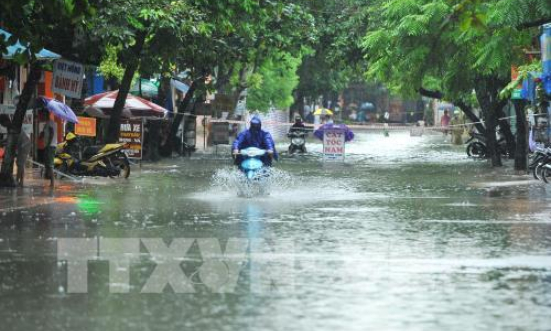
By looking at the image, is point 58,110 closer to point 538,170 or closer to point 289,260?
point 538,170

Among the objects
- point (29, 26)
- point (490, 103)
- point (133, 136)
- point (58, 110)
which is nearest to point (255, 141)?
point (29, 26)

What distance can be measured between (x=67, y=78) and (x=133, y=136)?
7830 mm

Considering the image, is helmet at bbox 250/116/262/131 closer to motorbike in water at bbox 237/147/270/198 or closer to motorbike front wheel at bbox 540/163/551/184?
motorbike in water at bbox 237/147/270/198

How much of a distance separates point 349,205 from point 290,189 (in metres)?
4.05

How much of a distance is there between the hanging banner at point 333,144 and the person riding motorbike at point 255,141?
1758cm

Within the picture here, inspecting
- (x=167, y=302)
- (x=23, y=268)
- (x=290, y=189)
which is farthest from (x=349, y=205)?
(x=167, y=302)

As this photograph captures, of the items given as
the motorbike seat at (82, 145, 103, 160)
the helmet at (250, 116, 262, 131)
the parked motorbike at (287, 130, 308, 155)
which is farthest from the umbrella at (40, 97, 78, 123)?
the parked motorbike at (287, 130, 308, 155)

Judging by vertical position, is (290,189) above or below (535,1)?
below

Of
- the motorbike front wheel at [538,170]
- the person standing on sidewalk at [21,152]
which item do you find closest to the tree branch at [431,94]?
the motorbike front wheel at [538,170]

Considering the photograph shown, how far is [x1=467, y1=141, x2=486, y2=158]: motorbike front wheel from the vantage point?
39.6 m

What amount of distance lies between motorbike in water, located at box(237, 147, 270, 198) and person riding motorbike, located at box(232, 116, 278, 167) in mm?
162

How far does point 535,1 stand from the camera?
2198cm

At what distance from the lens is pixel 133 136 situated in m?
33.3

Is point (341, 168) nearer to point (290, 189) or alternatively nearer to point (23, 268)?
point (290, 189)
